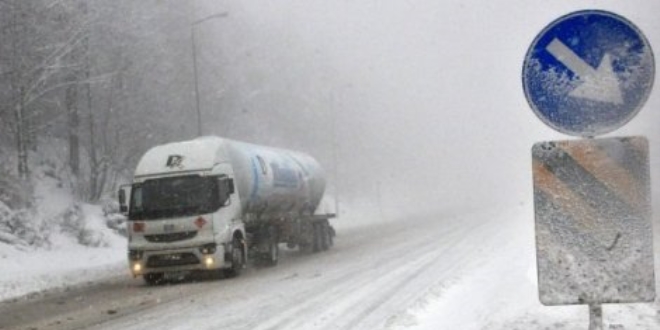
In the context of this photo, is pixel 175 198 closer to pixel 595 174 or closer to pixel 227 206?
pixel 227 206

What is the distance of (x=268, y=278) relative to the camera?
18.1m

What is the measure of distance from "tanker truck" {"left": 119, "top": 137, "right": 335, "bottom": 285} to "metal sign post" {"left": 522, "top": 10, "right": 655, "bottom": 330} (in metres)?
13.7

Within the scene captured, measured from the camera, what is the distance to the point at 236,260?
63.6 feet

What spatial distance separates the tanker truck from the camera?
18453mm

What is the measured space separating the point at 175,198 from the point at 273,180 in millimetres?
4611

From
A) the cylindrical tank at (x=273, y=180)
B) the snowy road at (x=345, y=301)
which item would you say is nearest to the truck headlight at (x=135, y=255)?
the snowy road at (x=345, y=301)

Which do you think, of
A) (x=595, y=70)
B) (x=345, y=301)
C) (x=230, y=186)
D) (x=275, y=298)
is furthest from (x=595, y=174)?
(x=230, y=186)

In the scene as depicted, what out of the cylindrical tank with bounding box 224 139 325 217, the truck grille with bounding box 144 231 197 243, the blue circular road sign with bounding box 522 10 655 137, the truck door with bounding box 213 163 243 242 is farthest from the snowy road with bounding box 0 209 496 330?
the blue circular road sign with bounding box 522 10 655 137

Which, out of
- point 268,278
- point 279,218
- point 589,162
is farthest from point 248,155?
point 589,162

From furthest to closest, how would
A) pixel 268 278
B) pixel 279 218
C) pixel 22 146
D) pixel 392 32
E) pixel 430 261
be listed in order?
pixel 392 32 < pixel 22 146 < pixel 279 218 < pixel 430 261 < pixel 268 278

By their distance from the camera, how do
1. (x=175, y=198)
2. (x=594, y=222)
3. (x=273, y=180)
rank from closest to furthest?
(x=594, y=222) < (x=175, y=198) < (x=273, y=180)

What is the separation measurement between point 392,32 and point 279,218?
5545 inches

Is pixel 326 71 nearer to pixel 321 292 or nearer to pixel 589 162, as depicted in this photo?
pixel 321 292

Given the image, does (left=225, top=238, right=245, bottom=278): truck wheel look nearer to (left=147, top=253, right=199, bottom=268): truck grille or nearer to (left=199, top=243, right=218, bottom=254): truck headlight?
(left=199, top=243, right=218, bottom=254): truck headlight
